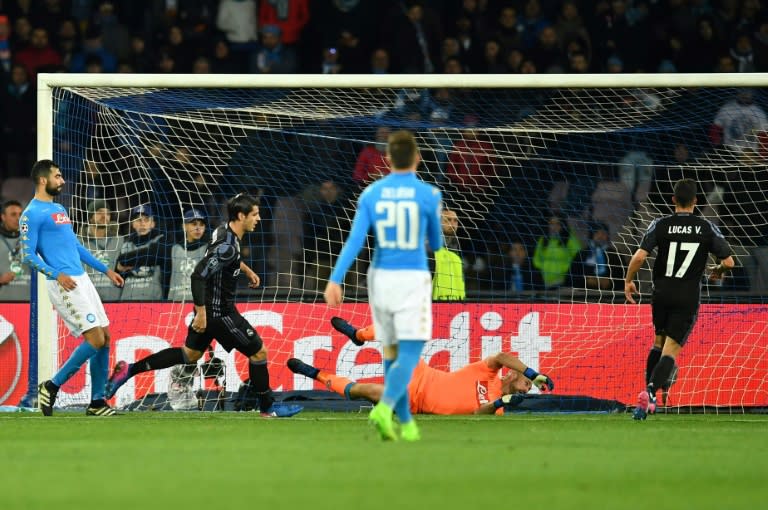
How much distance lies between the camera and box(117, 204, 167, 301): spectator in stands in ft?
44.8

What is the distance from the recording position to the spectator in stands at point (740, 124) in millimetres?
14398

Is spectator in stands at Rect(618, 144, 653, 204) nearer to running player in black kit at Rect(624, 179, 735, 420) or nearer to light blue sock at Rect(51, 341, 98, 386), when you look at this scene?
running player in black kit at Rect(624, 179, 735, 420)

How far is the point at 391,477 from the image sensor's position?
671cm

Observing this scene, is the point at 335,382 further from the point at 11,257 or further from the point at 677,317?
the point at 11,257

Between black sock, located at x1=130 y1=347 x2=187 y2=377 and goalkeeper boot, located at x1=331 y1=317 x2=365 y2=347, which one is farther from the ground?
goalkeeper boot, located at x1=331 y1=317 x2=365 y2=347

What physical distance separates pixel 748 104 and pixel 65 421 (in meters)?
8.06

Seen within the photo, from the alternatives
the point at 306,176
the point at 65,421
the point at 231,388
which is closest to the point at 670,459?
the point at 65,421

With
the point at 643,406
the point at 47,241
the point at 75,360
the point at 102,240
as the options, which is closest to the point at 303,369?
the point at 75,360

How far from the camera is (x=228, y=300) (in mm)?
11688

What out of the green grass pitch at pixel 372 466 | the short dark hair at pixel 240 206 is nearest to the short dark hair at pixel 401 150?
the green grass pitch at pixel 372 466

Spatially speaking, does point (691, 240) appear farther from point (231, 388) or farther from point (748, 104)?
point (231, 388)

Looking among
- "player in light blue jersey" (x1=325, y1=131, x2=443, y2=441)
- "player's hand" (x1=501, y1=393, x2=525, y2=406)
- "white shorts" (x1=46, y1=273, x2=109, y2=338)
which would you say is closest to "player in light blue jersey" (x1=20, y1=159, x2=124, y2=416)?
"white shorts" (x1=46, y1=273, x2=109, y2=338)

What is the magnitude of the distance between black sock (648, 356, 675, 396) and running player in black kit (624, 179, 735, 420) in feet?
0.50

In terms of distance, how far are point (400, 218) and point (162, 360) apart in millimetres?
4271
